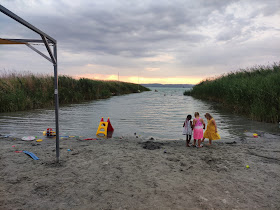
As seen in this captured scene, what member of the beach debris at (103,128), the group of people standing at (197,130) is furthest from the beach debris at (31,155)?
the group of people standing at (197,130)

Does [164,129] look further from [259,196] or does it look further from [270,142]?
[259,196]

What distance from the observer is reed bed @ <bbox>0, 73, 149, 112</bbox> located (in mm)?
15508

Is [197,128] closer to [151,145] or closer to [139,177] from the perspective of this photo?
[151,145]

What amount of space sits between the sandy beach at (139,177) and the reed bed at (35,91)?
10.3m

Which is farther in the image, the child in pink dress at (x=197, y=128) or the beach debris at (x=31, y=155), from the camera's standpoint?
the child in pink dress at (x=197, y=128)

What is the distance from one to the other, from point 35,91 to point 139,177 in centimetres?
1794

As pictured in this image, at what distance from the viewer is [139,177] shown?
4289 millimetres

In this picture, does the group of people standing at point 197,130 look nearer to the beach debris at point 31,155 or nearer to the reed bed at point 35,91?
the beach debris at point 31,155

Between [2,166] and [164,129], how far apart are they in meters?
7.05

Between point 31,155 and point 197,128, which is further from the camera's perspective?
point 197,128

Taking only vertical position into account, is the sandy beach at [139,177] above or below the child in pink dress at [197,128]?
below

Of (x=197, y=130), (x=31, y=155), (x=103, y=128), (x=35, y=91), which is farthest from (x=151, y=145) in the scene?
(x=35, y=91)

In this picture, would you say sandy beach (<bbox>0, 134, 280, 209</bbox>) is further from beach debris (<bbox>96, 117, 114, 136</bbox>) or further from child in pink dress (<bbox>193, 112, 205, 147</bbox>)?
beach debris (<bbox>96, 117, 114, 136</bbox>)

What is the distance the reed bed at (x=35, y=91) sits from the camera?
1551cm
